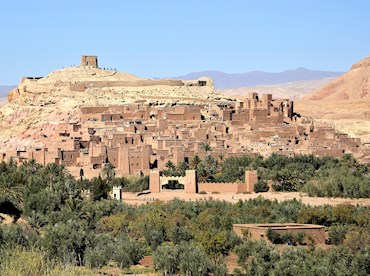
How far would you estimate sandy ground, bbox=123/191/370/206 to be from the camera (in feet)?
147

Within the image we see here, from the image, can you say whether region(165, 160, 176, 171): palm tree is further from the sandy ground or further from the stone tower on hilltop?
the stone tower on hilltop

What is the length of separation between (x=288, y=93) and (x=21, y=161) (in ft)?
475

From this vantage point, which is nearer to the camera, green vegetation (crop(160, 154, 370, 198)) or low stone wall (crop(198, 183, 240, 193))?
green vegetation (crop(160, 154, 370, 198))

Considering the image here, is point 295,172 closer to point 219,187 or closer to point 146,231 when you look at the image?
point 219,187

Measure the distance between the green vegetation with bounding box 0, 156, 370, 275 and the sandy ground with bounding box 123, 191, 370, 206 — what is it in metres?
1.44

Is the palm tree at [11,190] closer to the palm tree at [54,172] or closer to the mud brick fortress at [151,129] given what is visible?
the palm tree at [54,172]

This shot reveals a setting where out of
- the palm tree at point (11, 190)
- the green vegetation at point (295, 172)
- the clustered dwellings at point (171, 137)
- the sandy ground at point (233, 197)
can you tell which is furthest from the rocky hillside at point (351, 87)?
the palm tree at point (11, 190)

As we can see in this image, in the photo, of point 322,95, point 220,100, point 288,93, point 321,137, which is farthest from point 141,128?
point 288,93

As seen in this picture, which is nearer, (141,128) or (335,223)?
(335,223)

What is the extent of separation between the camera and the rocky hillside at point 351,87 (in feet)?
374

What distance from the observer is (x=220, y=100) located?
75.4m

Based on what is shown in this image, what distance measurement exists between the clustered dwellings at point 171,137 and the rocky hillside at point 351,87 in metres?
46.8

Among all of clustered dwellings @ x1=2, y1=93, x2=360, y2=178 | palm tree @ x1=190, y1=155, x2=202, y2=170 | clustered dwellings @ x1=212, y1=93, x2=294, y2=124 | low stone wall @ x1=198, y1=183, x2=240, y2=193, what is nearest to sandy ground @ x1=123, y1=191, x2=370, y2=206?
low stone wall @ x1=198, y1=183, x2=240, y2=193

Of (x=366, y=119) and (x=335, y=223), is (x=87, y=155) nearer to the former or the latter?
(x=335, y=223)
